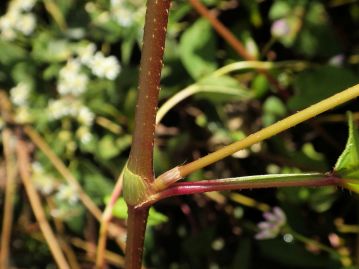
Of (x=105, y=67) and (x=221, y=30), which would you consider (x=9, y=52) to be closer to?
(x=105, y=67)

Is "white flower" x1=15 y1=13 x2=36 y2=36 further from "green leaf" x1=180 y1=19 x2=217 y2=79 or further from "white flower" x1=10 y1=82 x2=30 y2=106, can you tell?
"green leaf" x1=180 y1=19 x2=217 y2=79

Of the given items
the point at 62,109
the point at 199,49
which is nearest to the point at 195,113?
the point at 199,49

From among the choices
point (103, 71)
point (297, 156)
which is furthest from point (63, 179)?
point (297, 156)

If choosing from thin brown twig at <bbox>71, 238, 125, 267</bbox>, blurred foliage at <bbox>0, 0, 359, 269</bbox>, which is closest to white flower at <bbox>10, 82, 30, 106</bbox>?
blurred foliage at <bbox>0, 0, 359, 269</bbox>

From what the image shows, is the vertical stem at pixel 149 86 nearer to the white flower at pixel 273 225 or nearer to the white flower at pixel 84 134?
the white flower at pixel 273 225

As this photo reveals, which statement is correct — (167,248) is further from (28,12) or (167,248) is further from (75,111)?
(28,12)

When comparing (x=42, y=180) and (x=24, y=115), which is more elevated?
(x=24, y=115)

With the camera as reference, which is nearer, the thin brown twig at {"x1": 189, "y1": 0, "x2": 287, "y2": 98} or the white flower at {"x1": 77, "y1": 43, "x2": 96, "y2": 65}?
the thin brown twig at {"x1": 189, "y1": 0, "x2": 287, "y2": 98}

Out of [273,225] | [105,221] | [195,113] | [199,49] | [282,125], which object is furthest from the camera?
[195,113]
